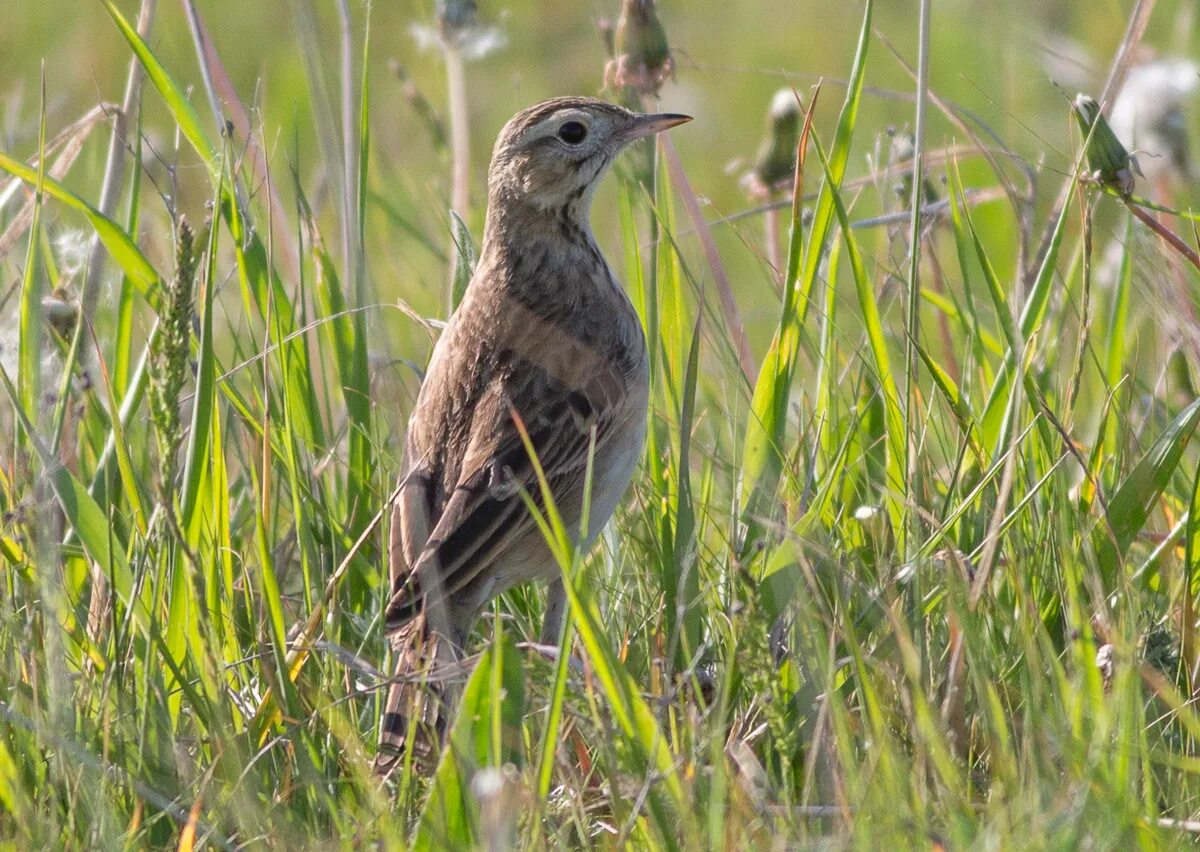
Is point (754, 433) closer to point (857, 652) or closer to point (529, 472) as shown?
point (529, 472)

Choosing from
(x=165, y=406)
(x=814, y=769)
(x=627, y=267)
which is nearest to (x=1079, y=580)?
(x=814, y=769)

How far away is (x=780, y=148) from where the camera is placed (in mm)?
4449

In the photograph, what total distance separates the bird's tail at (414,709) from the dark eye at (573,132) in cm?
168

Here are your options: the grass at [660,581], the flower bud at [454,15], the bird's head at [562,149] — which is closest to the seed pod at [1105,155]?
the grass at [660,581]

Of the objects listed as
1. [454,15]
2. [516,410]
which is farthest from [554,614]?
[454,15]

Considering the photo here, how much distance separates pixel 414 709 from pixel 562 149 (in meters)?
2.07

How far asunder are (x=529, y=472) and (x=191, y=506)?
83 cm

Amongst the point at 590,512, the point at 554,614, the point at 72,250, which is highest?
the point at 72,250

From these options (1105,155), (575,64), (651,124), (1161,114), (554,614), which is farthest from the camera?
(575,64)

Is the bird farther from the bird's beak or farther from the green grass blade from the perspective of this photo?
the green grass blade

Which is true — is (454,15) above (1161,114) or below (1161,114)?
above

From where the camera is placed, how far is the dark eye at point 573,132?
14.4 feet

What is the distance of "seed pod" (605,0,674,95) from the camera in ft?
13.1

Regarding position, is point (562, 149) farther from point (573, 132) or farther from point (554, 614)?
point (554, 614)
